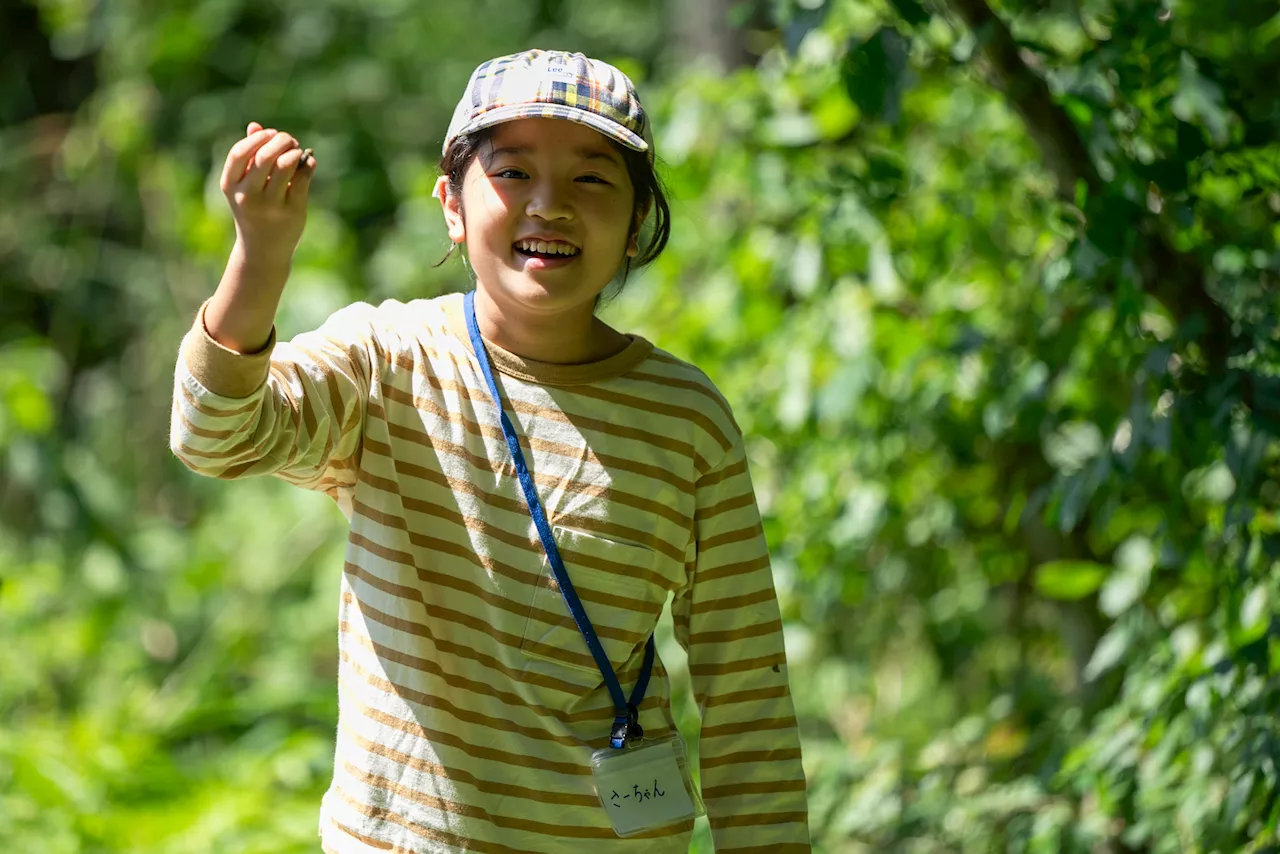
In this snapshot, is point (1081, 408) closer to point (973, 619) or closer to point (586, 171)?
point (973, 619)

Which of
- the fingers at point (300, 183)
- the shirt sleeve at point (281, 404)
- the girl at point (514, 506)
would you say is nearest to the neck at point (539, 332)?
the girl at point (514, 506)

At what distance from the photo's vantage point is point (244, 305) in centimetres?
116

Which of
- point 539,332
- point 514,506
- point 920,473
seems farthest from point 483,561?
point 920,473

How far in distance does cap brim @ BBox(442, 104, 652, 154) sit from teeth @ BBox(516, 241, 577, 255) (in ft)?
0.35

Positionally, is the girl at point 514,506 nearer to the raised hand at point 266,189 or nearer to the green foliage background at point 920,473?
the raised hand at point 266,189

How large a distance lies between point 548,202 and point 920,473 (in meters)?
1.36

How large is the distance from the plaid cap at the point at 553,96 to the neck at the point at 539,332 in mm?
162

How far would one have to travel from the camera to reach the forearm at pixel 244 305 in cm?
116

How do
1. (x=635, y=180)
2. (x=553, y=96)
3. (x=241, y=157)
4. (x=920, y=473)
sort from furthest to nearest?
(x=920, y=473) < (x=635, y=180) < (x=553, y=96) < (x=241, y=157)

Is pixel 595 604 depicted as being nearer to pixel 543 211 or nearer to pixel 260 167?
pixel 543 211

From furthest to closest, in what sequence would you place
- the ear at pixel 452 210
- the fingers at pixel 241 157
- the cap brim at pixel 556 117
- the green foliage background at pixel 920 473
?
the green foliage background at pixel 920 473 → the ear at pixel 452 210 → the cap brim at pixel 556 117 → the fingers at pixel 241 157

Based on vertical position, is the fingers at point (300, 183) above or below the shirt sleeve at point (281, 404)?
above

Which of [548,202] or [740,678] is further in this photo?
[740,678]

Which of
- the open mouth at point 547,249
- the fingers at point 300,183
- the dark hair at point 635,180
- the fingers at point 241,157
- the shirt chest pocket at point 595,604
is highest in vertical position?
the dark hair at point 635,180
